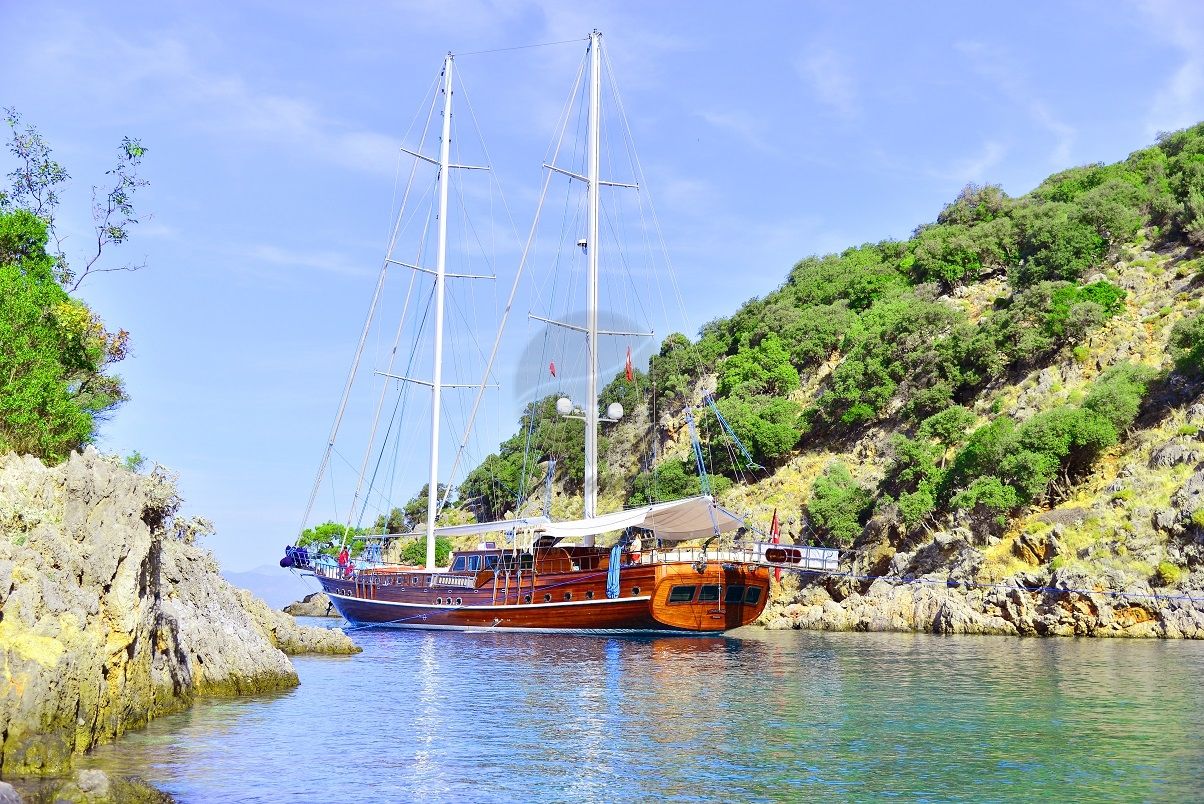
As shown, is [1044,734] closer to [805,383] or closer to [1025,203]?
[805,383]

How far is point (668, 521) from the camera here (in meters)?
47.5

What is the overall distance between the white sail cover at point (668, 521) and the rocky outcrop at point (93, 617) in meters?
22.5

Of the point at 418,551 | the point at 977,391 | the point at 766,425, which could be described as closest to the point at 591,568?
the point at 766,425

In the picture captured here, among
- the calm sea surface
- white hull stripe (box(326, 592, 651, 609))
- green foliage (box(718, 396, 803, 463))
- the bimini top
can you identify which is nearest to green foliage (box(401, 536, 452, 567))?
green foliage (box(718, 396, 803, 463))

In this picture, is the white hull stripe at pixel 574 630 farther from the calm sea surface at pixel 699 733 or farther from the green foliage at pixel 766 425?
the green foliage at pixel 766 425

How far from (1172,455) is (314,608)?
59.4 meters

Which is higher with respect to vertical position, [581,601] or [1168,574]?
[1168,574]

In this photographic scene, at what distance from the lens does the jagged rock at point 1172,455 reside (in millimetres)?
46344

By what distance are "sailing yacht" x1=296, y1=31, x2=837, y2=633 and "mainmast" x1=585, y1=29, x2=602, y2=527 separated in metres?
0.06

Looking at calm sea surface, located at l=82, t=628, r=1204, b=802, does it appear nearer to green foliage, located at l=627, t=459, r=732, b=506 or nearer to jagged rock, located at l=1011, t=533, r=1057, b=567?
jagged rock, located at l=1011, t=533, r=1057, b=567

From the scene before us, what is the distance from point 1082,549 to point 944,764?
31.8 metres

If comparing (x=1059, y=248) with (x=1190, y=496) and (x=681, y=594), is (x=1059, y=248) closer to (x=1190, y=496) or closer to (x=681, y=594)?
(x=1190, y=496)

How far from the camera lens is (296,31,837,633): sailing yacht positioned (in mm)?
45281

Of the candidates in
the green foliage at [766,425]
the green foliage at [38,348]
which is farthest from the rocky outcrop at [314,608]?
the green foliage at [38,348]
